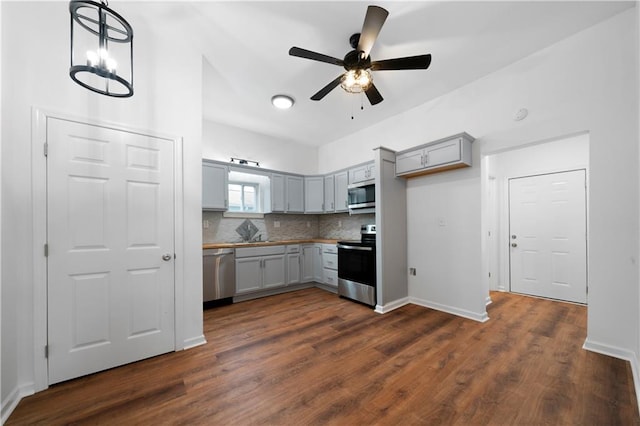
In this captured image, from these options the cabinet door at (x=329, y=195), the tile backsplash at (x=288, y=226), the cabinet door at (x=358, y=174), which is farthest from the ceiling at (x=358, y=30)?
the tile backsplash at (x=288, y=226)

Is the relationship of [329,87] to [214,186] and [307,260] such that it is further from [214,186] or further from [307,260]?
[307,260]

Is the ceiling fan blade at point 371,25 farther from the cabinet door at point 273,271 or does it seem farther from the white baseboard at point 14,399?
the white baseboard at point 14,399

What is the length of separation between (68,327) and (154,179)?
1340mm

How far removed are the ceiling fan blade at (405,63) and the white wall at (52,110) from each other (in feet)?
6.21

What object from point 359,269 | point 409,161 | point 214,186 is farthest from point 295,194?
point 409,161

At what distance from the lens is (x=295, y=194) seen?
5082 mm

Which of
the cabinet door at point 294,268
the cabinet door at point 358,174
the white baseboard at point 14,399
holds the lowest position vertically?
the white baseboard at point 14,399

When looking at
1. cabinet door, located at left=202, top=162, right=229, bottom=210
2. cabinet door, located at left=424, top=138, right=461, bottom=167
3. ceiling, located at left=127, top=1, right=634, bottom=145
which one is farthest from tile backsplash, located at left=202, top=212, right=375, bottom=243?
ceiling, located at left=127, top=1, right=634, bottom=145

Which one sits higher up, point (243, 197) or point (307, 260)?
point (243, 197)

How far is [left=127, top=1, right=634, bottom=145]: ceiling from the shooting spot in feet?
7.02

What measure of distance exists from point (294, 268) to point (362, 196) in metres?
1.82

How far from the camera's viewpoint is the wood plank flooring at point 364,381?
1.55 meters

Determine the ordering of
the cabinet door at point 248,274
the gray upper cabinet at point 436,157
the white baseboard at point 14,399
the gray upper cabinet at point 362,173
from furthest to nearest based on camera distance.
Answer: the gray upper cabinet at point 362,173, the cabinet door at point 248,274, the gray upper cabinet at point 436,157, the white baseboard at point 14,399

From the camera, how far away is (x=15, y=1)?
176cm
